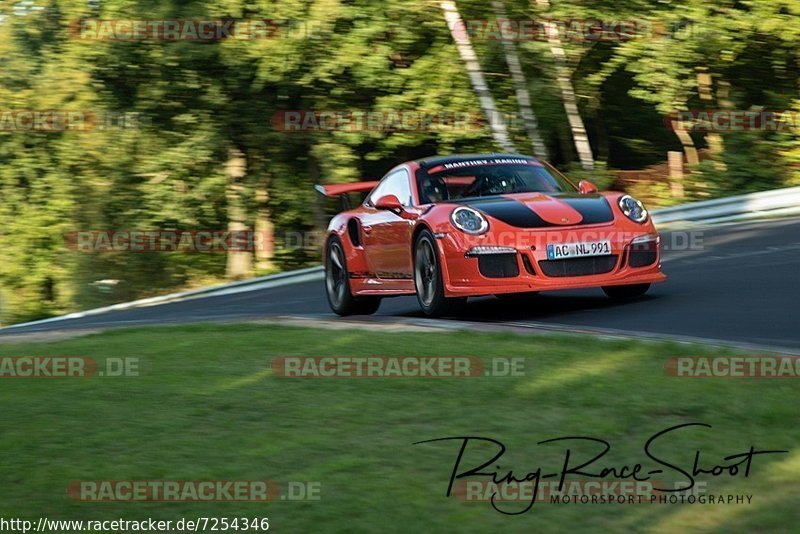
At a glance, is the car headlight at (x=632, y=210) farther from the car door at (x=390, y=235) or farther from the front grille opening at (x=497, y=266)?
the car door at (x=390, y=235)

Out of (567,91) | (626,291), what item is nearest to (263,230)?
(567,91)

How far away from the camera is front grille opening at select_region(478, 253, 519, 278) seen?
9.43m

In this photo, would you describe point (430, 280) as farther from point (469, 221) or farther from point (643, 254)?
point (643, 254)

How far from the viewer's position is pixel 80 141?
29.2 meters

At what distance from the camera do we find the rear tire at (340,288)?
1167cm

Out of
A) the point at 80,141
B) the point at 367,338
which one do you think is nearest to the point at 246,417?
the point at 367,338

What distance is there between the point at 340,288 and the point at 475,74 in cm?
1185

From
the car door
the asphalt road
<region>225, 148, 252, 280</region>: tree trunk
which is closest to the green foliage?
<region>225, 148, 252, 280</region>: tree trunk

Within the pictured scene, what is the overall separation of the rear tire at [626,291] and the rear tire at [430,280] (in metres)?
1.21

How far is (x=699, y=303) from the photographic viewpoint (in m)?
9.50

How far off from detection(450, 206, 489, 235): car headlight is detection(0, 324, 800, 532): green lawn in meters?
1.83

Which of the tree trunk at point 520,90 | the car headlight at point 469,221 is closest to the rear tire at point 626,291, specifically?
the car headlight at point 469,221

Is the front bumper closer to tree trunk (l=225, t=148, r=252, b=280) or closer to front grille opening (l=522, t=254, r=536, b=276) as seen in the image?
front grille opening (l=522, t=254, r=536, b=276)

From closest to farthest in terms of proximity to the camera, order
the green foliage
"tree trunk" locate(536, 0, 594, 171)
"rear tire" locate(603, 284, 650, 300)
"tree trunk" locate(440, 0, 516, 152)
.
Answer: "rear tire" locate(603, 284, 650, 300) < the green foliage < "tree trunk" locate(440, 0, 516, 152) < "tree trunk" locate(536, 0, 594, 171)
